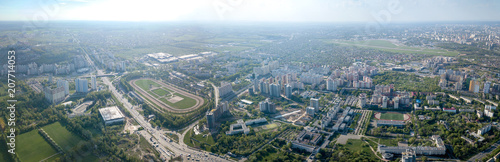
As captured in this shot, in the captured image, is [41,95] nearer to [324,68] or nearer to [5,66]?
[5,66]

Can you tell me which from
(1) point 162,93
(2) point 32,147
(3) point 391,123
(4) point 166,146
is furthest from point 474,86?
(2) point 32,147

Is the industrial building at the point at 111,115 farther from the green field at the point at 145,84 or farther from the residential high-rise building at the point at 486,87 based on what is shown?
the residential high-rise building at the point at 486,87

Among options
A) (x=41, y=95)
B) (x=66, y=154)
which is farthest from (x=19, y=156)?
(x=41, y=95)

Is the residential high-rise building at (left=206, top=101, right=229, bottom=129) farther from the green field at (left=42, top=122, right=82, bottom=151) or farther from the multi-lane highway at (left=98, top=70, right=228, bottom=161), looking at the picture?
the green field at (left=42, top=122, right=82, bottom=151)

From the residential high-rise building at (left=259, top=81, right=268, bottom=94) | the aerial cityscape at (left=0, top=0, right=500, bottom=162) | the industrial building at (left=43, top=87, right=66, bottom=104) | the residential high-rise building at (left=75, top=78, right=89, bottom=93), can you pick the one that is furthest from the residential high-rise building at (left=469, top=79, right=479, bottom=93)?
the industrial building at (left=43, top=87, right=66, bottom=104)

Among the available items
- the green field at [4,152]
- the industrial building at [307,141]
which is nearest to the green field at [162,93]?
the industrial building at [307,141]

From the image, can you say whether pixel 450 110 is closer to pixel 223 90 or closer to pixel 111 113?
pixel 223 90
